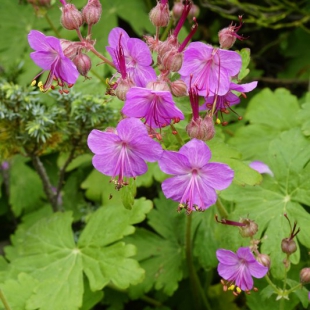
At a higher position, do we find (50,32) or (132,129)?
(132,129)

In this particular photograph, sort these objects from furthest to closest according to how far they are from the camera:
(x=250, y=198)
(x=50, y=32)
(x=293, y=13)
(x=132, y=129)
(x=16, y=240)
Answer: (x=293, y=13)
(x=50, y=32)
(x=16, y=240)
(x=250, y=198)
(x=132, y=129)

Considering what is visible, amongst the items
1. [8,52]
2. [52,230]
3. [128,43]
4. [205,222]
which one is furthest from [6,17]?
[128,43]

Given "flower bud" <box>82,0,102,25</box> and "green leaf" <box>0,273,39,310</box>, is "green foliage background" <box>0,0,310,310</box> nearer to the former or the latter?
"green leaf" <box>0,273,39,310</box>

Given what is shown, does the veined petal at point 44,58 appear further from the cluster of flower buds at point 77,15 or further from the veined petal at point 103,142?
the veined petal at point 103,142

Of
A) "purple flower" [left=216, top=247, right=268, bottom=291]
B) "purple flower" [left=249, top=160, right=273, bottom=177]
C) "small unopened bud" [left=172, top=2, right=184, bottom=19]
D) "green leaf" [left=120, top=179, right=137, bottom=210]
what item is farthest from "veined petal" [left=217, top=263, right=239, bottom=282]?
"small unopened bud" [left=172, top=2, right=184, bottom=19]

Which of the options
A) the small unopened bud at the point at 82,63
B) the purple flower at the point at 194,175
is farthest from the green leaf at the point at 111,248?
the small unopened bud at the point at 82,63

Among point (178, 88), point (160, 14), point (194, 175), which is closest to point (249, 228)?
point (194, 175)

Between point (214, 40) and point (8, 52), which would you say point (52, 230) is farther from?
point (214, 40)
